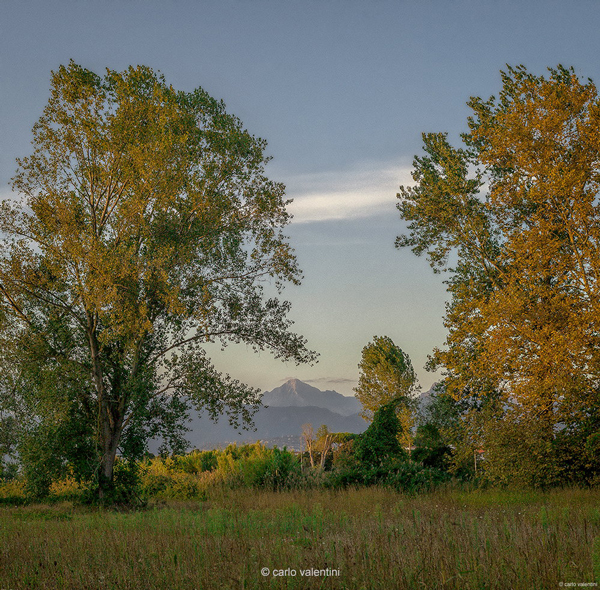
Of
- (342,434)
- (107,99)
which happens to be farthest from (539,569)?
(342,434)

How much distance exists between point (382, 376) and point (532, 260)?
20.8 metres

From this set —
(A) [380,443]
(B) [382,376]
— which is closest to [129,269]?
(A) [380,443]

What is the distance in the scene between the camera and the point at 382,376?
3612cm

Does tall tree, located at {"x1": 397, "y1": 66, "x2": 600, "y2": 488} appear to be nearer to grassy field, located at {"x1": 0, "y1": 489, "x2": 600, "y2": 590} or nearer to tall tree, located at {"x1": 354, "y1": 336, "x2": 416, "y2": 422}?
grassy field, located at {"x1": 0, "y1": 489, "x2": 600, "y2": 590}

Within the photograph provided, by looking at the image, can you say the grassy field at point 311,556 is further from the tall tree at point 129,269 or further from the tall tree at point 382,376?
the tall tree at point 382,376

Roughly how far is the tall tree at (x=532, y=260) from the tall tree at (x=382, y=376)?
51.8 feet

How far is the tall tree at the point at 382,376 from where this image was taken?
35844 mm

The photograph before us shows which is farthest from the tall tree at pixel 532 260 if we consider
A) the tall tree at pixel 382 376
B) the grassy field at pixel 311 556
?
the tall tree at pixel 382 376

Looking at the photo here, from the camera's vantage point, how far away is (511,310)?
51.1 ft

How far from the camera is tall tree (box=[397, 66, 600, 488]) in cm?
1513

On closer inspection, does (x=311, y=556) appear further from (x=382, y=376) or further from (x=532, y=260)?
(x=382, y=376)

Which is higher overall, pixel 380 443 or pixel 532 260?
pixel 532 260

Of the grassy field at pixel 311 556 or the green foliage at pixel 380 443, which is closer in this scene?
the grassy field at pixel 311 556

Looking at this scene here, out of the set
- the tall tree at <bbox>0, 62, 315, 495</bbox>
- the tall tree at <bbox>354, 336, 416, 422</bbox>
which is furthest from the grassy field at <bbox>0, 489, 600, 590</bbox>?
the tall tree at <bbox>354, 336, 416, 422</bbox>
